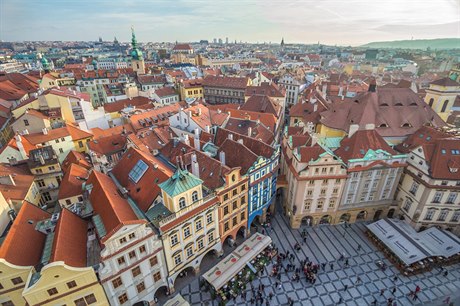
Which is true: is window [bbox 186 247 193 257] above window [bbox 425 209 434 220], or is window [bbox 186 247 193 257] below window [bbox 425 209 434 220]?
below

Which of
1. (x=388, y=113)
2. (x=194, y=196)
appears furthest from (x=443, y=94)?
(x=194, y=196)

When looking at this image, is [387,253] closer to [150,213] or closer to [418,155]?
[418,155]

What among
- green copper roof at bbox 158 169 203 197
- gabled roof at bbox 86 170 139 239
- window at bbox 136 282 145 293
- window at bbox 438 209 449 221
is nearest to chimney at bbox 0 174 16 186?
gabled roof at bbox 86 170 139 239

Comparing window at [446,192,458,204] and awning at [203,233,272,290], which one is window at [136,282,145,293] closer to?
awning at [203,233,272,290]

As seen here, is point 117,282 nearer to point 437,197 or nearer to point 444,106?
point 437,197

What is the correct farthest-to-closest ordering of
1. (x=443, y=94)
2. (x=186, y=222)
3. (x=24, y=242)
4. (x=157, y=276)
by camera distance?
(x=443, y=94)
(x=157, y=276)
(x=186, y=222)
(x=24, y=242)

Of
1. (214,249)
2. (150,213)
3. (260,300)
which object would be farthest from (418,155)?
(150,213)

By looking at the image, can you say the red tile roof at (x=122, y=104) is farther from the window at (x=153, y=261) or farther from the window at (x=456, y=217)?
the window at (x=456, y=217)
